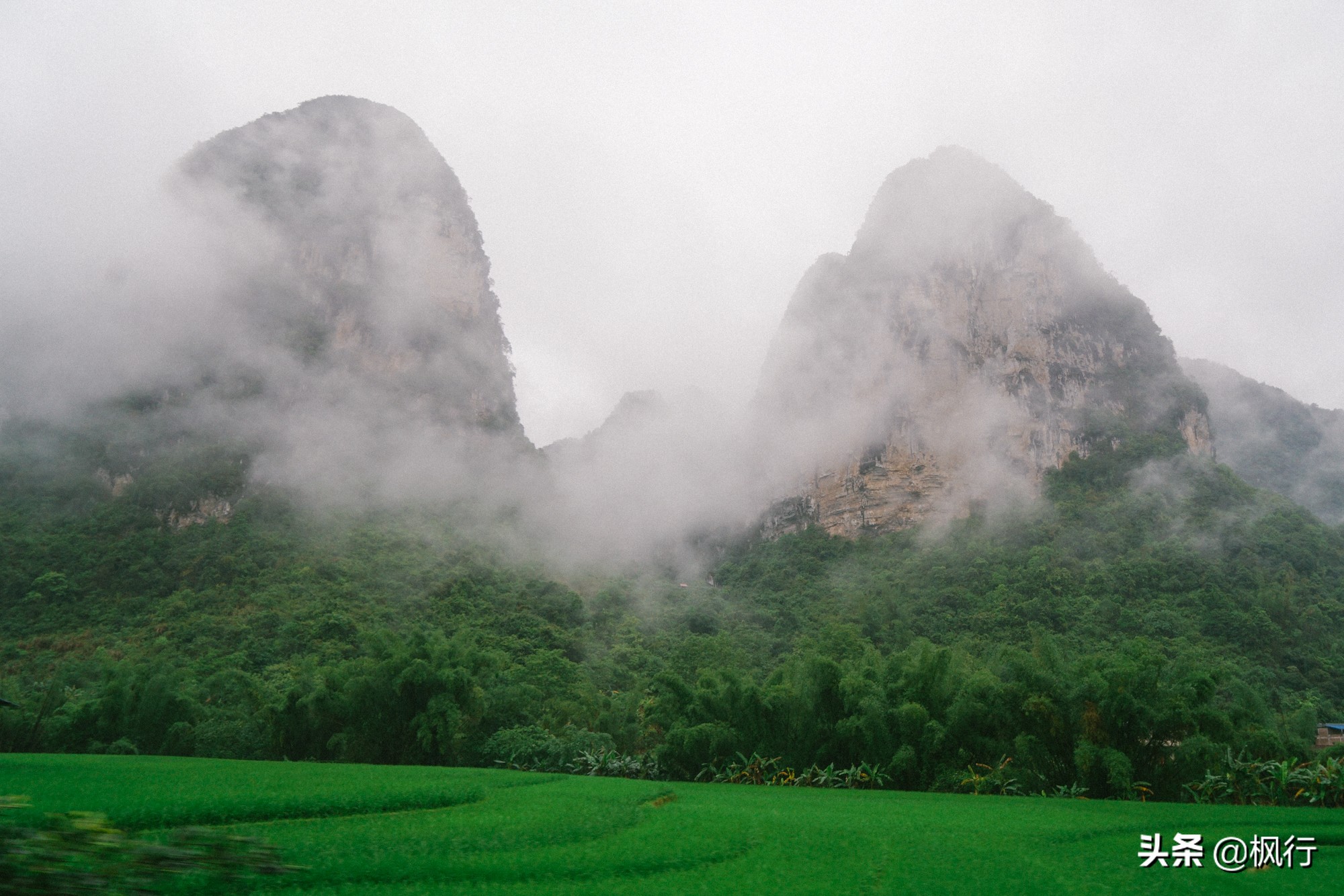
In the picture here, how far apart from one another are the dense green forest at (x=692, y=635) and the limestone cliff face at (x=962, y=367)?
317cm

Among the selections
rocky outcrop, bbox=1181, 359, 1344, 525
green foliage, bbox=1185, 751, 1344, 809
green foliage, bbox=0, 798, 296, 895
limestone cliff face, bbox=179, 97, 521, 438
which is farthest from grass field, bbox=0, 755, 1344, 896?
rocky outcrop, bbox=1181, 359, 1344, 525

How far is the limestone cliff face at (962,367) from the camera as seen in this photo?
44062 millimetres

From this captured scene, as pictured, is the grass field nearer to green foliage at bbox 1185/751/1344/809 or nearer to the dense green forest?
green foliage at bbox 1185/751/1344/809

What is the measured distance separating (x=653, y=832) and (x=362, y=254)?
5043 centimetres

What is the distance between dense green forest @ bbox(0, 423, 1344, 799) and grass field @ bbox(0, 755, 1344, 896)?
169cm

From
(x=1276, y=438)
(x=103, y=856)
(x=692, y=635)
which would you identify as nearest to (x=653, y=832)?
(x=103, y=856)

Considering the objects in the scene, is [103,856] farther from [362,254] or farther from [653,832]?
[362,254]

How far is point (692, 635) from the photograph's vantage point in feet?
86.5

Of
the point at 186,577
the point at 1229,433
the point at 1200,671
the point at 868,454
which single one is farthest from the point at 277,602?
the point at 1229,433


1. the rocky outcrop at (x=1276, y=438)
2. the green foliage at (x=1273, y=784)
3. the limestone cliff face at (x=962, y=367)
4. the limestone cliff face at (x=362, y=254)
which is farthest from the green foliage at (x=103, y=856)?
the rocky outcrop at (x=1276, y=438)

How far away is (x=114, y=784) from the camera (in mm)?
6797

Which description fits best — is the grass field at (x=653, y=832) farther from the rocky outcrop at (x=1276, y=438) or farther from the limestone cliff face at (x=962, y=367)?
the rocky outcrop at (x=1276, y=438)

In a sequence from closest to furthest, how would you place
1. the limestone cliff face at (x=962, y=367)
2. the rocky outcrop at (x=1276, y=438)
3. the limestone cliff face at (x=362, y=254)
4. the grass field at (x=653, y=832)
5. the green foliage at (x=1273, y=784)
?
1. the grass field at (x=653, y=832)
2. the green foliage at (x=1273, y=784)
3. the limestone cliff face at (x=962, y=367)
4. the limestone cliff face at (x=362, y=254)
5. the rocky outcrop at (x=1276, y=438)

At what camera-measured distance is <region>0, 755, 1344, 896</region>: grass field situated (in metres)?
4.42
